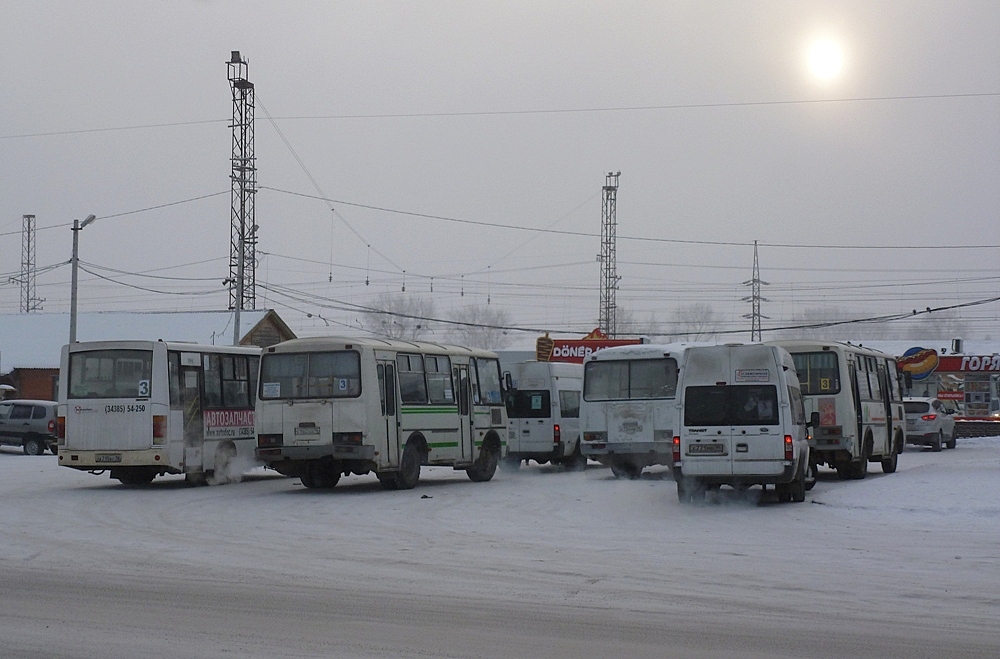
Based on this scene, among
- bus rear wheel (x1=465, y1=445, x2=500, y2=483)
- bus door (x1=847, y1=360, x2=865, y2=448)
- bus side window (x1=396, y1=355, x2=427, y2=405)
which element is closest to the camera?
bus side window (x1=396, y1=355, x2=427, y2=405)

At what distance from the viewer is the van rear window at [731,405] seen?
18.3 meters

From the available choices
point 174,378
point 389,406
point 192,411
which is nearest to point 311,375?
point 389,406

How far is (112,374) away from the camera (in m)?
21.6

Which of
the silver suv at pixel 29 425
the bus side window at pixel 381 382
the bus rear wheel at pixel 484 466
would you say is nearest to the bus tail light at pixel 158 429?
the bus side window at pixel 381 382

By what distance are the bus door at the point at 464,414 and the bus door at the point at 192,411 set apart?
200 inches

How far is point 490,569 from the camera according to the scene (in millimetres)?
11898

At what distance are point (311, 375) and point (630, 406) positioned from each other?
7.61 meters

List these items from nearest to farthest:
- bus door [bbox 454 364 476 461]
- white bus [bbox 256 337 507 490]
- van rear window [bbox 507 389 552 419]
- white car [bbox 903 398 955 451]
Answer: white bus [bbox 256 337 507 490] → bus door [bbox 454 364 476 461] → van rear window [bbox 507 389 552 419] → white car [bbox 903 398 955 451]

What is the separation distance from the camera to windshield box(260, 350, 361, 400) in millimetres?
20672

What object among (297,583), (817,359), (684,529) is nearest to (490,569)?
(297,583)

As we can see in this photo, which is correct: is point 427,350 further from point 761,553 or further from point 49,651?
point 49,651

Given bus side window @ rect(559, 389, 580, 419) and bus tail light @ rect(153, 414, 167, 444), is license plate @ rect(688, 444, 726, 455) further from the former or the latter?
bus side window @ rect(559, 389, 580, 419)

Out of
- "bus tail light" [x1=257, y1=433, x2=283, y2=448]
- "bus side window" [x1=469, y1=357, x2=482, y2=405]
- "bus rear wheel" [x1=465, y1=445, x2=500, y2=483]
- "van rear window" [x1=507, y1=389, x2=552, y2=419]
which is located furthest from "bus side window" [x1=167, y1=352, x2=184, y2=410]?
"van rear window" [x1=507, y1=389, x2=552, y2=419]

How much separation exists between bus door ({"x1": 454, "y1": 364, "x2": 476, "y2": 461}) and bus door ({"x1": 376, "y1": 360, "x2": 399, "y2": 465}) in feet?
8.42
